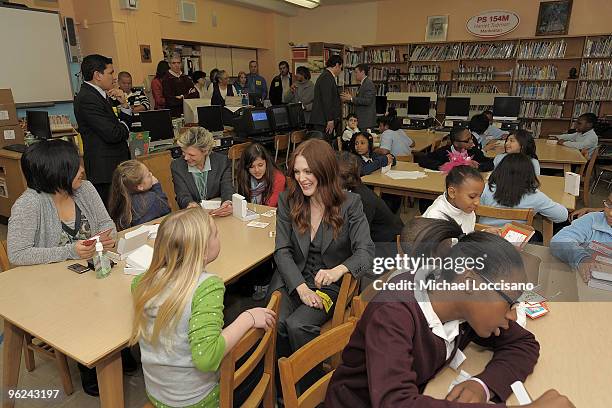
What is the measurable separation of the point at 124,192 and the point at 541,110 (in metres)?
7.80

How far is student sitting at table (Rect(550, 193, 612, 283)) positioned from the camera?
1.74 m

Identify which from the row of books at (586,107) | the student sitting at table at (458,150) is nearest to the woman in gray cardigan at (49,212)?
the student sitting at table at (458,150)

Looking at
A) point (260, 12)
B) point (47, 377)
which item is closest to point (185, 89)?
point (260, 12)

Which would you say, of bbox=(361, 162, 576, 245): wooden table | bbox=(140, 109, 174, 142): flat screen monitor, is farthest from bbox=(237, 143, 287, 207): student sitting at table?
bbox=(140, 109, 174, 142): flat screen monitor

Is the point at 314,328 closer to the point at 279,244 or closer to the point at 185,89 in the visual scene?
the point at 279,244

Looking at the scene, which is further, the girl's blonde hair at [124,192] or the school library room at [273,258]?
the girl's blonde hair at [124,192]

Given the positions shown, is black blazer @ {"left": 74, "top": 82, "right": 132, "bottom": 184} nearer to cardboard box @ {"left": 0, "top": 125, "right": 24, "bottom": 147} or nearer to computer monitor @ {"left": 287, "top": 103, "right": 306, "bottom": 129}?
cardboard box @ {"left": 0, "top": 125, "right": 24, "bottom": 147}

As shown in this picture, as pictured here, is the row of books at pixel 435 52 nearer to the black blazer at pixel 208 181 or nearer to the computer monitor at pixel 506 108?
the computer monitor at pixel 506 108

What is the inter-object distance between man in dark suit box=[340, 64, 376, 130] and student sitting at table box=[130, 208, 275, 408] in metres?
4.85

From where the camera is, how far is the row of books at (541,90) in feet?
24.0

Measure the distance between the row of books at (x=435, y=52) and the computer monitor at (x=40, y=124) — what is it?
6.85 m

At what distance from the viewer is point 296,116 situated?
607 centimetres

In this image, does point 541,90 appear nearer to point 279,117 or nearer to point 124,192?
point 279,117

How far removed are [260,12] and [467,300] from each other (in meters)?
9.11
